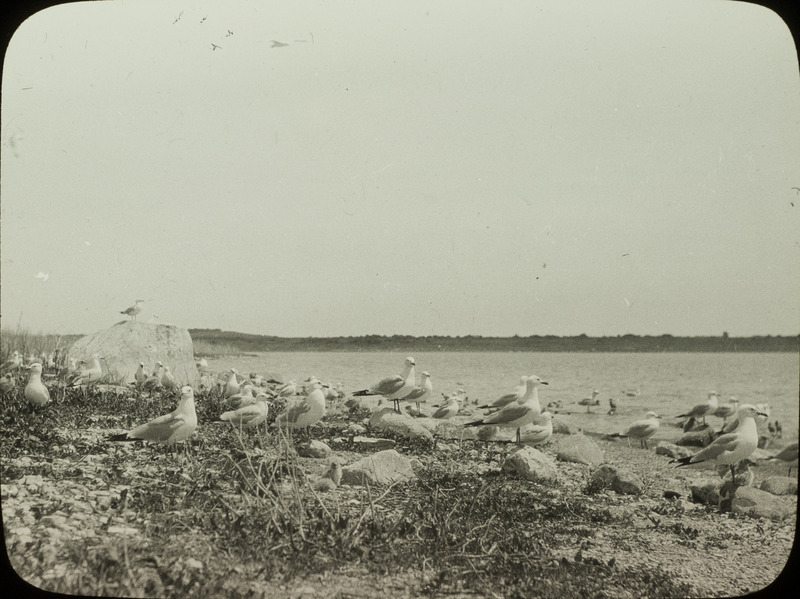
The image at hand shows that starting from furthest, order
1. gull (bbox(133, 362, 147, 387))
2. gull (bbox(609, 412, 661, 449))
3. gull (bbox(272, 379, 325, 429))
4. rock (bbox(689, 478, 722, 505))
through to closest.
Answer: gull (bbox(133, 362, 147, 387)), gull (bbox(609, 412, 661, 449)), gull (bbox(272, 379, 325, 429)), rock (bbox(689, 478, 722, 505))

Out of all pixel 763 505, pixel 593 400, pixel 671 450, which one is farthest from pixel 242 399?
pixel 763 505

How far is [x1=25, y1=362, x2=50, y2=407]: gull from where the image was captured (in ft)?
18.0

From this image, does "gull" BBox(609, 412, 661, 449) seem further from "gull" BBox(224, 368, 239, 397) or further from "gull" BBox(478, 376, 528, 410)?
"gull" BBox(224, 368, 239, 397)

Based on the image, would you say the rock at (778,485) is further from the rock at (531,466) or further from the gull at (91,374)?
the gull at (91,374)

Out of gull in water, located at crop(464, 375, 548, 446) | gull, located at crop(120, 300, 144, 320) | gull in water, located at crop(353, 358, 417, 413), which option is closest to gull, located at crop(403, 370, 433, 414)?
gull in water, located at crop(353, 358, 417, 413)

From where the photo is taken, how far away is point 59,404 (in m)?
5.57

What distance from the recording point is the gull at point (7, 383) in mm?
5596

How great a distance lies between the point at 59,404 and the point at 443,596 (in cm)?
366

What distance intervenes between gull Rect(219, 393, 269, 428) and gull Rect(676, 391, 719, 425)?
3.12m

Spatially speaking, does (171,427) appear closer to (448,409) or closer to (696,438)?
(448,409)

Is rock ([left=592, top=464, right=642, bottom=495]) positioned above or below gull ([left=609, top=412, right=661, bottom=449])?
below

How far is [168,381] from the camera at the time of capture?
5.81 meters

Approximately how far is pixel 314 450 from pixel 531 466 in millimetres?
1561

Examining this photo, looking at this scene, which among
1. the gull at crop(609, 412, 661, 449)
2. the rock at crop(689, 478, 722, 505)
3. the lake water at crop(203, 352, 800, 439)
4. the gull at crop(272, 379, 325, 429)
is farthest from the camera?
the gull at crop(609, 412, 661, 449)
